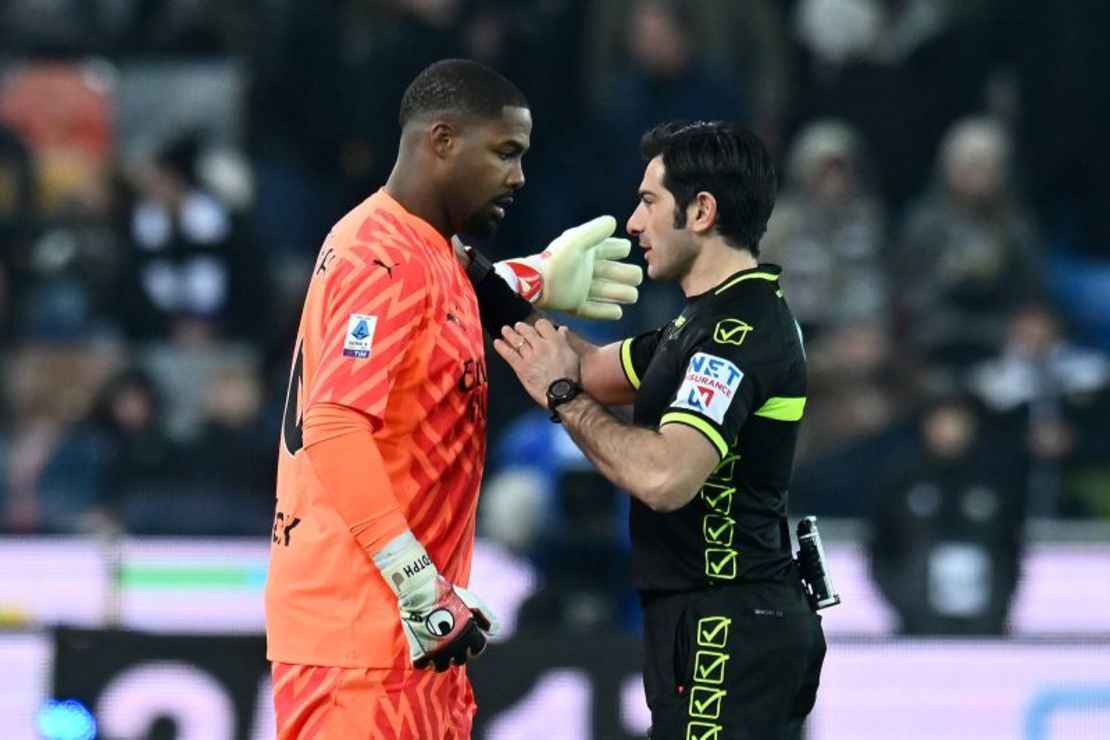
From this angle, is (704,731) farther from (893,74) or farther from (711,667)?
(893,74)

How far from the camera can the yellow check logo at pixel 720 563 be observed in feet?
14.8

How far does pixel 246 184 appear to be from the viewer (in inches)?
443

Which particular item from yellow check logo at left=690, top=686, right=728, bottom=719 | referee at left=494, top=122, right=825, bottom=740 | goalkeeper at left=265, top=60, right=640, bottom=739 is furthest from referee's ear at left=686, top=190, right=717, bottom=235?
yellow check logo at left=690, top=686, right=728, bottom=719

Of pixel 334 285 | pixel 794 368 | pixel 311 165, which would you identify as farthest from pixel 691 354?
pixel 311 165

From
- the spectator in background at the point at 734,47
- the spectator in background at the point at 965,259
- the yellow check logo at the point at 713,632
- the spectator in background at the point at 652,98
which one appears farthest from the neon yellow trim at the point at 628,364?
the spectator in background at the point at 734,47

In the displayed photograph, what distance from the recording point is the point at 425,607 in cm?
424

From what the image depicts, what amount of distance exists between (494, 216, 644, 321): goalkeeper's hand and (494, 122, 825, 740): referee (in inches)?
20.6

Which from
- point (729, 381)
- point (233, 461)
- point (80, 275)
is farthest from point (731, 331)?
point (80, 275)

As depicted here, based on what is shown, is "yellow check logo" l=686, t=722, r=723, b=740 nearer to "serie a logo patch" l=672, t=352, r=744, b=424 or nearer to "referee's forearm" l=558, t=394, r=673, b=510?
"referee's forearm" l=558, t=394, r=673, b=510

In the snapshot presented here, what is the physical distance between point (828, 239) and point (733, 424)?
6.44m

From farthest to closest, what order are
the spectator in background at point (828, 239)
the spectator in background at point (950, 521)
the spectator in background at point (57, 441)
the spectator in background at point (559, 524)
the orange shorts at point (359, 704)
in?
the spectator in background at point (828, 239)
the spectator in background at point (57, 441)
the spectator in background at point (559, 524)
the spectator in background at point (950, 521)
the orange shorts at point (359, 704)

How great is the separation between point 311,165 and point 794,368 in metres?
6.97

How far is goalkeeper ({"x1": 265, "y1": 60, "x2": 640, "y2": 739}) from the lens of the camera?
425cm

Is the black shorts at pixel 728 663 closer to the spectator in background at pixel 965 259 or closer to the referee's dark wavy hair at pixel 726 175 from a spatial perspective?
the referee's dark wavy hair at pixel 726 175
